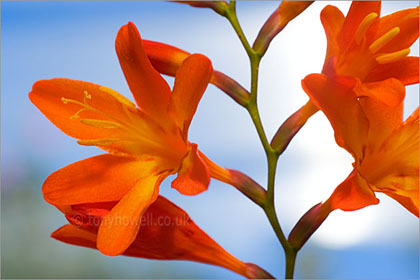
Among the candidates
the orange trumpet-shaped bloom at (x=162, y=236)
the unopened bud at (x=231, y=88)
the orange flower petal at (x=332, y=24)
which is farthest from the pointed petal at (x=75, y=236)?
the orange flower petal at (x=332, y=24)

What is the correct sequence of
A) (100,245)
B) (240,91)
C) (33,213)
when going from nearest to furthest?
(100,245) → (240,91) → (33,213)

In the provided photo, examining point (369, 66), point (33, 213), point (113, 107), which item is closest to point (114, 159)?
point (113, 107)

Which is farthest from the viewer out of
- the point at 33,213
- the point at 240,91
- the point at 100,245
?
the point at 33,213

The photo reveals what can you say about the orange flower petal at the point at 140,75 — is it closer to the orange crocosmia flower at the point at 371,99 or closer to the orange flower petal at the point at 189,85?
the orange flower petal at the point at 189,85

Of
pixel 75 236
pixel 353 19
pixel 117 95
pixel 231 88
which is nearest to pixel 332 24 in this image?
pixel 353 19

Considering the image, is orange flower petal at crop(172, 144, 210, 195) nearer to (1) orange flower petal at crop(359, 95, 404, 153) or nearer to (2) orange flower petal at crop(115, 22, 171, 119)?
(2) orange flower petal at crop(115, 22, 171, 119)

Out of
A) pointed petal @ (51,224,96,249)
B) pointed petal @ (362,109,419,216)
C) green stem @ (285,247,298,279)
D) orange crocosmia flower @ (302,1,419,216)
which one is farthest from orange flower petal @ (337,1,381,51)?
pointed petal @ (51,224,96,249)

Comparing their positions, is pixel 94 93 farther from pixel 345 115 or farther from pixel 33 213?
pixel 33 213
